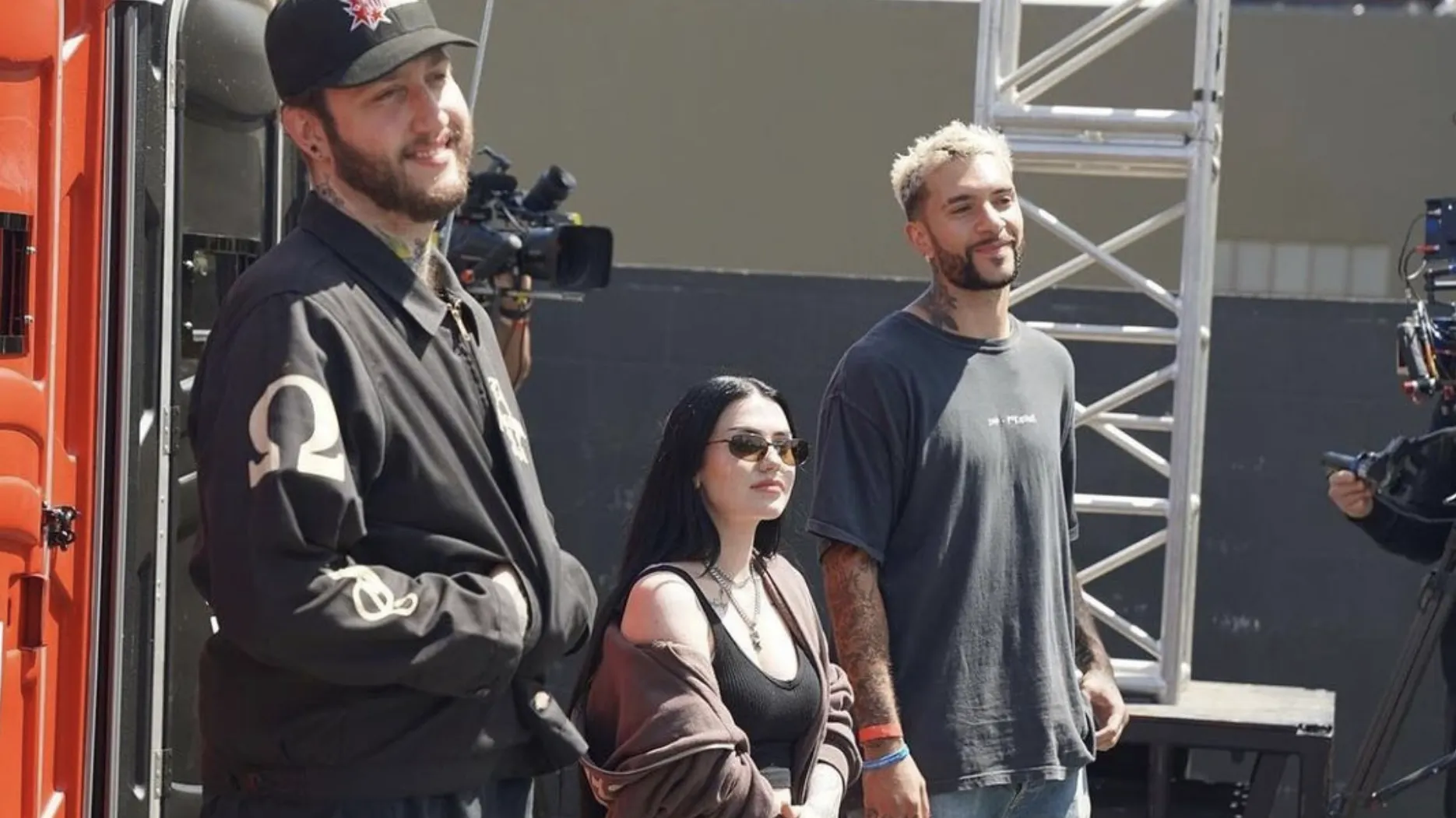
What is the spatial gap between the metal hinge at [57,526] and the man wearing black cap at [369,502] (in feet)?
2.74

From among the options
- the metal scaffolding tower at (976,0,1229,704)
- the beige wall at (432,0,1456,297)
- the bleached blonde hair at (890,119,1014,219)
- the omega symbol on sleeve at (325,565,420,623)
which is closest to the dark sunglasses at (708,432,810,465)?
the bleached blonde hair at (890,119,1014,219)

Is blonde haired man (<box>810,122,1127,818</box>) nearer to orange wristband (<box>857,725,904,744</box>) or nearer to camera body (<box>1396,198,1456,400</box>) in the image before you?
orange wristband (<box>857,725,904,744</box>)

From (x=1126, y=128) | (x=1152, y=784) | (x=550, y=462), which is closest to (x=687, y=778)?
(x=1152, y=784)

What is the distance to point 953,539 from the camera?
11.9ft

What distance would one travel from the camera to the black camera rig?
5.50m

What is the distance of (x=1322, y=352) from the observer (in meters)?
8.23

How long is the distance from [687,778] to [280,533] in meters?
1.09

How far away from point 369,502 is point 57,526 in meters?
1.05

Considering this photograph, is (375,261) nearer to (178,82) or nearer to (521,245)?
(178,82)

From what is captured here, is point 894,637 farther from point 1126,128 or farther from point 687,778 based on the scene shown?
point 1126,128

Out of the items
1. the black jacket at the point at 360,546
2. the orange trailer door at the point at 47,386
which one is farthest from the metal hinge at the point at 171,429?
the black jacket at the point at 360,546

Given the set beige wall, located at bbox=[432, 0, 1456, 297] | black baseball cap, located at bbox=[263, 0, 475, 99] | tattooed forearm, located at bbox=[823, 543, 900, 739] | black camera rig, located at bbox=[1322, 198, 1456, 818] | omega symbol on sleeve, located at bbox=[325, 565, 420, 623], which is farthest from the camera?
beige wall, located at bbox=[432, 0, 1456, 297]

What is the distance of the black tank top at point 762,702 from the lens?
128 inches

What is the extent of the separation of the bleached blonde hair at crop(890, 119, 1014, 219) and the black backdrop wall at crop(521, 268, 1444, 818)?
164 inches
